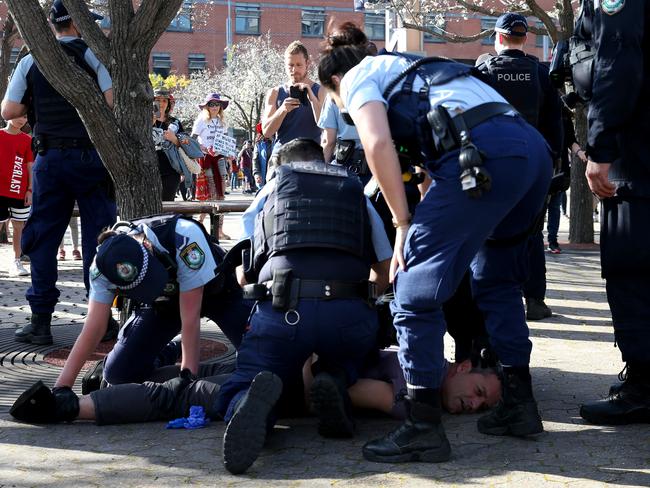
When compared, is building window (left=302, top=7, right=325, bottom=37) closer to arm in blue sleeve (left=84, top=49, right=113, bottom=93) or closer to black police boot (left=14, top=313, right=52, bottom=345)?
arm in blue sleeve (left=84, top=49, right=113, bottom=93)

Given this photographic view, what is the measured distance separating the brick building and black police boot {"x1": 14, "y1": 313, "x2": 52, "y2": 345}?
55608 mm

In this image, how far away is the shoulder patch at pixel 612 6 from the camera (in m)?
3.93

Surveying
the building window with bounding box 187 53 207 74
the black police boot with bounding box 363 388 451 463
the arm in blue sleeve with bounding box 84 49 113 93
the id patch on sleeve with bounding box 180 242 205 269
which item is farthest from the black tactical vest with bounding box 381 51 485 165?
the building window with bounding box 187 53 207 74

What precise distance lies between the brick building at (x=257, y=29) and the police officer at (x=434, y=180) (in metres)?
57.6

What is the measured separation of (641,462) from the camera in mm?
3641

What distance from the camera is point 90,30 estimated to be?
5.88 m

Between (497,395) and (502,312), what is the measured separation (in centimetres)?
61

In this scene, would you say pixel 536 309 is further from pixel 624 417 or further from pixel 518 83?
Result: pixel 624 417

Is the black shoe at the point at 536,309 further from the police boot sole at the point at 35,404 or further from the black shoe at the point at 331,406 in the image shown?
the police boot sole at the point at 35,404

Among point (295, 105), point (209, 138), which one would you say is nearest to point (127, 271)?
point (295, 105)

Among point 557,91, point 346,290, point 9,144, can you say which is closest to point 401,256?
point 346,290

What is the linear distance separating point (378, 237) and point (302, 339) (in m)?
0.63

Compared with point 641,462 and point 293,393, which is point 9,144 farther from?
point 641,462

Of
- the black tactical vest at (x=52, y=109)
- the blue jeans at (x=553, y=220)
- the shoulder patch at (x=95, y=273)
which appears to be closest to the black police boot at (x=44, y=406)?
the shoulder patch at (x=95, y=273)
